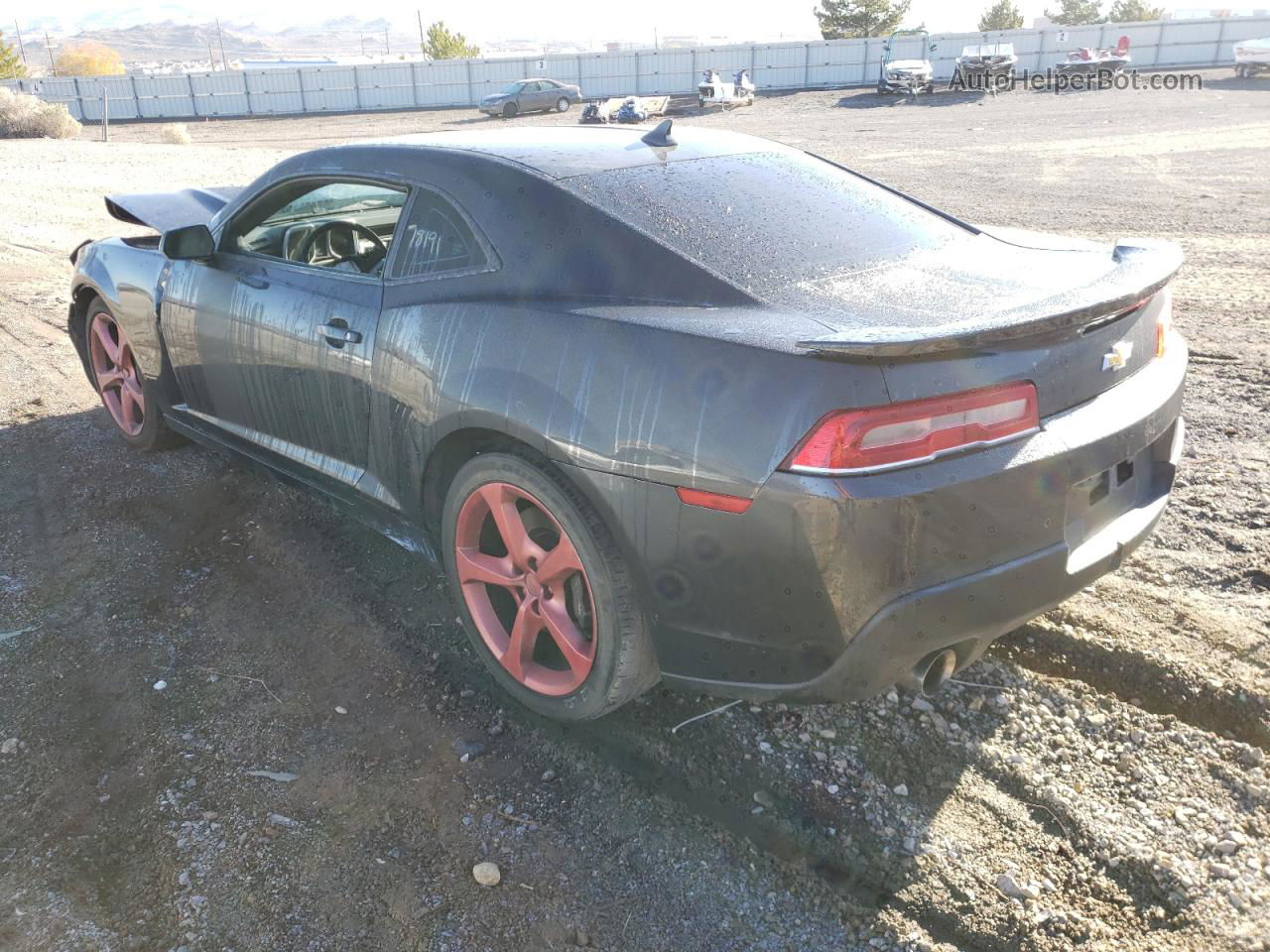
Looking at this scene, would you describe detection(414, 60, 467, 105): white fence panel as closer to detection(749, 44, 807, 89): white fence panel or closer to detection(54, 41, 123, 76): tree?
detection(749, 44, 807, 89): white fence panel

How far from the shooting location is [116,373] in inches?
195

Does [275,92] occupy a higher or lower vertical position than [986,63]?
lower

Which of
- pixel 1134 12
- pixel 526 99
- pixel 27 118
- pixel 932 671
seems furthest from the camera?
pixel 1134 12

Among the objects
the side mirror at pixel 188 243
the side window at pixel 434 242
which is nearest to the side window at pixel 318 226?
the side mirror at pixel 188 243

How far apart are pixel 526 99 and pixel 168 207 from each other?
35.7m

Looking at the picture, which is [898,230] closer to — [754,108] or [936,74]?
[754,108]

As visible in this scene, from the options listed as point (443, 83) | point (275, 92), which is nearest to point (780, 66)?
point (443, 83)

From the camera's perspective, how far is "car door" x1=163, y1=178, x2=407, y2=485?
3.21 m

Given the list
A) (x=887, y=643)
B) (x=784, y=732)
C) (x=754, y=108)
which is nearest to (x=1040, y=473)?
(x=887, y=643)

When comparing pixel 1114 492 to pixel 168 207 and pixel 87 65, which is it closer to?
pixel 168 207

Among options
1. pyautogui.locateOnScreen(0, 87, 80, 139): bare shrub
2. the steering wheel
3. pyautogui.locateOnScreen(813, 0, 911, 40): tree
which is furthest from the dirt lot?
pyautogui.locateOnScreen(813, 0, 911, 40): tree

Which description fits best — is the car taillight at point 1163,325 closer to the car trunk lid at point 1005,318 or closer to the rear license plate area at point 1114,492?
the car trunk lid at point 1005,318

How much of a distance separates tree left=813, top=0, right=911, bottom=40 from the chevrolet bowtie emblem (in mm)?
69267

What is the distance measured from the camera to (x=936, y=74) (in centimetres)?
4322
